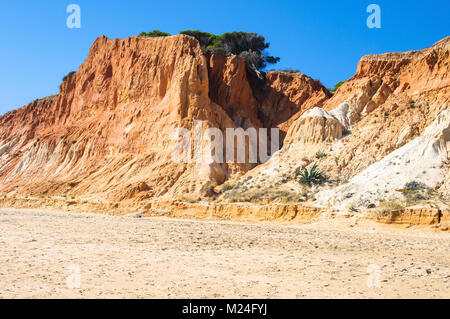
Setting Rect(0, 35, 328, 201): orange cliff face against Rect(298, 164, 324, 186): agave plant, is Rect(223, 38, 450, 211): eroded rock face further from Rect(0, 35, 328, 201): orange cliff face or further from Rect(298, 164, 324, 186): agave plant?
Rect(0, 35, 328, 201): orange cliff face

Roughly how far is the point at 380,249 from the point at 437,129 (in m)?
11.1

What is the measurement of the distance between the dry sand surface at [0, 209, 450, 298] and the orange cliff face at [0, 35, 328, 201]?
45.1 ft

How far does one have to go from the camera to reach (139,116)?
34.3 m

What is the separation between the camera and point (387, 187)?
1848cm

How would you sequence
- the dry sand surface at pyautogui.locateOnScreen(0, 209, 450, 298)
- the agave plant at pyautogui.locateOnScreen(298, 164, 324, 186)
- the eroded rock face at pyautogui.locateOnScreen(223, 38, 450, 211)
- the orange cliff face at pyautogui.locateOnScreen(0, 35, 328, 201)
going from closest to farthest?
the dry sand surface at pyautogui.locateOnScreen(0, 209, 450, 298) → the eroded rock face at pyautogui.locateOnScreen(223, 38, 450, 211) → the agave plant at pyautogui.locateOnScreen(298, 164, 324, 186) → the orange cliff face at pyautogui.locateOnScreen(0, 35, 328, 201)

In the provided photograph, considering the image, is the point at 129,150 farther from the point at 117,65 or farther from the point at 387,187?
the point at 387,187

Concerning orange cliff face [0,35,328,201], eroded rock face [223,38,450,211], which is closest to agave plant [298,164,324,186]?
eroded rock face [223,38,450,211]

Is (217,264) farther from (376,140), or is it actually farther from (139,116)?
(139,116)

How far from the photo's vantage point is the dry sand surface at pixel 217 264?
6.58 metres

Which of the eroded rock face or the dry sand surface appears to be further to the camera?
the eroded rock face

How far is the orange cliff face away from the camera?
29141 millimetres

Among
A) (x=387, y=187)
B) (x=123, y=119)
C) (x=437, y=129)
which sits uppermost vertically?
(x=123, y=119)
